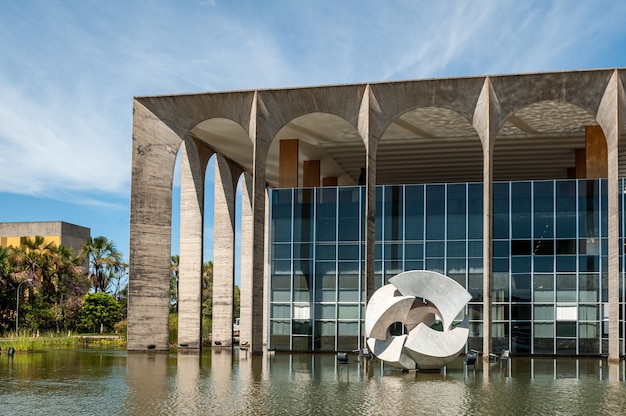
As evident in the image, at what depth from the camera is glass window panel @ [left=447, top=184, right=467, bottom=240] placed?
3669 centimetres

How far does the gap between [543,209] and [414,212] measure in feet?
19.3

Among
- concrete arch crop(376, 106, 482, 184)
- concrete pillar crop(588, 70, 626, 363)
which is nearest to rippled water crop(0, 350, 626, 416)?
concrete pillar crop(588, 70, 626, 363)

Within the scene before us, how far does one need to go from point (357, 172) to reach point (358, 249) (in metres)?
12.4

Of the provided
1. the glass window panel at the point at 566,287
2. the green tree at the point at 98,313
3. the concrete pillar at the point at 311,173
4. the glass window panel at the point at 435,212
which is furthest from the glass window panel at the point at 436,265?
the green tree at the point at 98,313

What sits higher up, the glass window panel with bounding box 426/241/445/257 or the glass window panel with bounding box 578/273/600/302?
the glass window panel with bounding box 426/241/445/257

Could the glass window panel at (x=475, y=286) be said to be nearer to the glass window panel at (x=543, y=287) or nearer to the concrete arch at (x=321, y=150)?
the glass window panel at (x=543, y=287)

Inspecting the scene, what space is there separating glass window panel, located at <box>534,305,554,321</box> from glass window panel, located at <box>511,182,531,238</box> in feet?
10.8

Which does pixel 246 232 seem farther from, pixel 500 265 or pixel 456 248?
pixel 500 265

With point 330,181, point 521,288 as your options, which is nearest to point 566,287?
point 521,288

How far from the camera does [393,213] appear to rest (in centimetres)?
3766

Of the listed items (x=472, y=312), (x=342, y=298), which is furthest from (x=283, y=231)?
(x=472, y=312)

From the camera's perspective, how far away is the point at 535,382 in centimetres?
2266

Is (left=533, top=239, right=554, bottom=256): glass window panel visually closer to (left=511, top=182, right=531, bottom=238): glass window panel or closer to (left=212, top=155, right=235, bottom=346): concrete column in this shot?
(left=511, top=182, right=531, bottom=238): glass window panel

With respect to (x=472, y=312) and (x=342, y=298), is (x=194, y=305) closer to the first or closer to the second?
(x=342, y=298)
